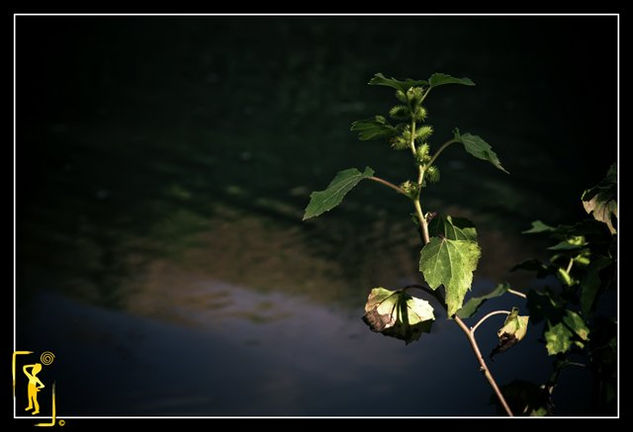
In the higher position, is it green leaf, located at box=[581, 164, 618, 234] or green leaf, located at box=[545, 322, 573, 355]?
green leaf, located at box=[581, 164, 618, 234]

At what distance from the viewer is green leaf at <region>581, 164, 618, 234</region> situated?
89cm

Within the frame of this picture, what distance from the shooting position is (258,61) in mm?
4629

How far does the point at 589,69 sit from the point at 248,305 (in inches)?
117

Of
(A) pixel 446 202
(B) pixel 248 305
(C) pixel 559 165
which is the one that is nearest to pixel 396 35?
(C) pixel 559 165

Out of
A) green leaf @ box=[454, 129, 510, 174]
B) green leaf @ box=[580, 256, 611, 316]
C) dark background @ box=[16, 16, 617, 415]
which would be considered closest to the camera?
green leaf @ box=[454, 129, 510, 174]

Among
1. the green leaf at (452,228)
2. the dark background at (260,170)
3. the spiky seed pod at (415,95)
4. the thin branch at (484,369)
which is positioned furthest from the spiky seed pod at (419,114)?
the dark background at (260,170)

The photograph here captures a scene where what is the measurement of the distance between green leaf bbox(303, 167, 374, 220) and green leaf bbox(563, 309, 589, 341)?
1.08 feet

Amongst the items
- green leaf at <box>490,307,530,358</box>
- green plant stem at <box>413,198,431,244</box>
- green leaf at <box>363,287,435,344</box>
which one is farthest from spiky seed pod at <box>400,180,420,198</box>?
green leaf at <box>490,307,530,358</box>

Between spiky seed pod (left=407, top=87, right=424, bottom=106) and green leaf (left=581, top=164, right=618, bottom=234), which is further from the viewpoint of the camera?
green leaf (left=581, top=164, right=618, bottom=234)

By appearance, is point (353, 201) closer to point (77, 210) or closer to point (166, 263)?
point (166, 263)

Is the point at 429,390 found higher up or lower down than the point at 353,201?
lower down

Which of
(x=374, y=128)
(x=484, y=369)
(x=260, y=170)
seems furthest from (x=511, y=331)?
(x=260, y=170)

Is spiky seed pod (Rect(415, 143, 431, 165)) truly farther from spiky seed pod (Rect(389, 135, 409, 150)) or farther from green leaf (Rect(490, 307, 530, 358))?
green leaf (Rect(490, 307, 530, 358))

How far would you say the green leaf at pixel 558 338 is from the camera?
91cm
